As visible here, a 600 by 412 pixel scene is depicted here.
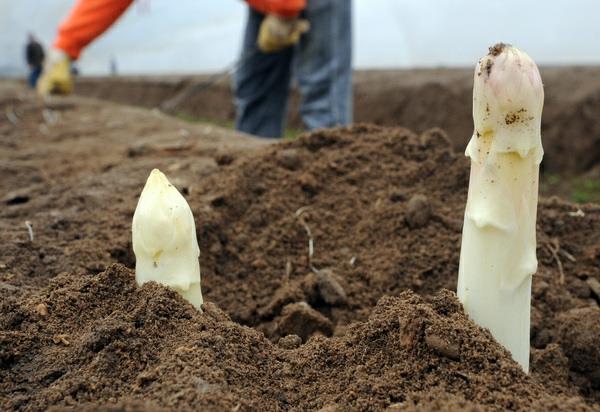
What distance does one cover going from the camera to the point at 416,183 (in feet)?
8.63

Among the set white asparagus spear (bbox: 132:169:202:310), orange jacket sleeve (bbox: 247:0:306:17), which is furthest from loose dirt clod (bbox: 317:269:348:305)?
orange jacket sleeve (bbox: 247:0:306:17)

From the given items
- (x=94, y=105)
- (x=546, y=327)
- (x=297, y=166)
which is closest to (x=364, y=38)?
(x=94, y=105)

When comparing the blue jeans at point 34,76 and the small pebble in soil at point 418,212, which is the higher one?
the small pebble in soil at point 418,212

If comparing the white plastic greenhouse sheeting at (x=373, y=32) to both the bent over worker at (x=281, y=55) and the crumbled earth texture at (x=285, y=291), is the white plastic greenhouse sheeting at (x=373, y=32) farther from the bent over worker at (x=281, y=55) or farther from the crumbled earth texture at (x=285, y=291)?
the crumbled earth texture at (x=285, y=291)

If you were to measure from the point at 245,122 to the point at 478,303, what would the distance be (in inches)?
184

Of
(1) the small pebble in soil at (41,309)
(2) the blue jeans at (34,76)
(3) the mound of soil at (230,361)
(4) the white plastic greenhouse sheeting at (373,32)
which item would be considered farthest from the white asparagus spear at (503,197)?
(2) the blue jeans at (34,76)

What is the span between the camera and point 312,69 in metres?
5.19

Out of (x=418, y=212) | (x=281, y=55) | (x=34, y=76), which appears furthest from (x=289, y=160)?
(x=34, y=76)

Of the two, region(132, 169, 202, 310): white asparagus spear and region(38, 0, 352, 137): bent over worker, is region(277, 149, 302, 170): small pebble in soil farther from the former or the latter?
region(38, 0, 352, 137): bent over worker

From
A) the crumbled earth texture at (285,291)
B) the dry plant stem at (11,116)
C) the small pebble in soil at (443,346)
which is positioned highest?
the small pebble in soil at (443,346)

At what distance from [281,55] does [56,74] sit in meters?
2.10

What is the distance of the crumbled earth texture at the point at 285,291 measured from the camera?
1372mm

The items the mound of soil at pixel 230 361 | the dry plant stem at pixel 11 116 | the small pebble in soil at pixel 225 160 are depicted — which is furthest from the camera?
the dry plant stem at pixel 11 116

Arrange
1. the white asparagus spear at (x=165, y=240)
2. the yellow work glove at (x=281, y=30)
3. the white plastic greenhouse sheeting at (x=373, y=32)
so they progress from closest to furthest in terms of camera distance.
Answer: the white asparagus spear at (x=165, y=240)
the yellow work glove at (x=281, y=30)
the white plastic greenhouse sheeting at (x=373, y=32)
